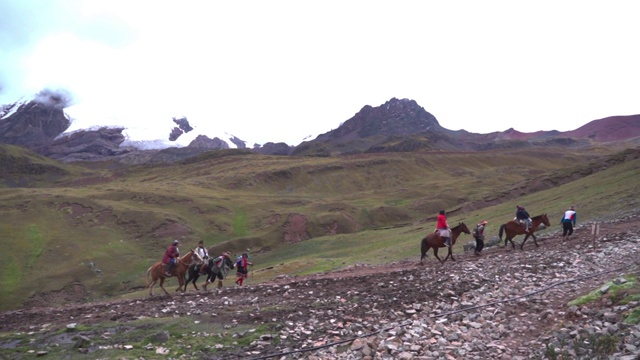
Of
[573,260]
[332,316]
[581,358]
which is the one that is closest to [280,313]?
[332,316]

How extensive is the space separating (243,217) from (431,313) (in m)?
83.3

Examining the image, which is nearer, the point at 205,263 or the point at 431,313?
the point at 431,313

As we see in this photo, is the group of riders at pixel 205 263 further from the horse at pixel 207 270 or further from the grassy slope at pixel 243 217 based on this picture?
the grassy slope at pixel 243 217

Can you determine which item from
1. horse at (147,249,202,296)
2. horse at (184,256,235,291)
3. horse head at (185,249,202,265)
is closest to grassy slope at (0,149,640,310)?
horse at (184,256,235,291)

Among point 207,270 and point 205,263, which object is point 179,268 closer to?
point 205,263

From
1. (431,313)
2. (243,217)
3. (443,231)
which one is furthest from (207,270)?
(243,217)

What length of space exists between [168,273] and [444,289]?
1649 cm

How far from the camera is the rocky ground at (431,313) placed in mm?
12125

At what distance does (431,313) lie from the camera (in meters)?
15.9

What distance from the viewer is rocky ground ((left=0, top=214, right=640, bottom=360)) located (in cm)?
1212

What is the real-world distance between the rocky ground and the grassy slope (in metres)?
20.0

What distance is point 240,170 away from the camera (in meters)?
166

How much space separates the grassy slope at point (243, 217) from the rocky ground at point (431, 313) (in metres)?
Result: 20.0

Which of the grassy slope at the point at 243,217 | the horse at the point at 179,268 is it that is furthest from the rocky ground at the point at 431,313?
the grassy slope at the point at 243,217
